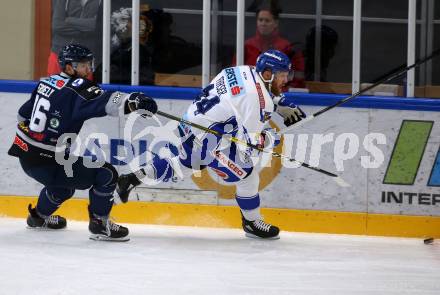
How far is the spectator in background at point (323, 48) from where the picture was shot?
5375 millimetres

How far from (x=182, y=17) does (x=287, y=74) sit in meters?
0.80

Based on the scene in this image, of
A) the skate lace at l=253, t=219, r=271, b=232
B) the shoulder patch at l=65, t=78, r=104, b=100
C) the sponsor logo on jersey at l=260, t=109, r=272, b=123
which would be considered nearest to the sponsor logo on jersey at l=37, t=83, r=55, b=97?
the shoulder patch at l=65, t=78, r=104, b=100

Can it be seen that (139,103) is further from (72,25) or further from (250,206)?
(72,25)

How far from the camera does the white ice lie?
3891mm

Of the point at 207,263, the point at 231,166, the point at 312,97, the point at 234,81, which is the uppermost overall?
the point at 234,81

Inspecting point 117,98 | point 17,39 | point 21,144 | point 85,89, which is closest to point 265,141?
point 117,98

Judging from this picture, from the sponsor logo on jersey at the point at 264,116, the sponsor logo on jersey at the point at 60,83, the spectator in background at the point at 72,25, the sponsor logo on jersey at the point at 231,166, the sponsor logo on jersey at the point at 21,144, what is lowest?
the sponsor logo on jersey at the point at 231,166

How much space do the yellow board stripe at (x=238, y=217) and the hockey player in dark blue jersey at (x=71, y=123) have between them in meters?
0.52

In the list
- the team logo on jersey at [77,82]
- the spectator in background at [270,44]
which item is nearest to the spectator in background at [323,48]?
the spectator in background at [270,44]

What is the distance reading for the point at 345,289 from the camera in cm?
391

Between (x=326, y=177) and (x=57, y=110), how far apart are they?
150cm

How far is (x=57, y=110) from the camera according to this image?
481 centimetres

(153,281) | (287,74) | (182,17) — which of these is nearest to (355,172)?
(287,74)

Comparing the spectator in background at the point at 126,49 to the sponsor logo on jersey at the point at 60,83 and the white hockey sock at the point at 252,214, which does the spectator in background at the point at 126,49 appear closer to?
the sponsor logo on jersey at the point at 60,83
